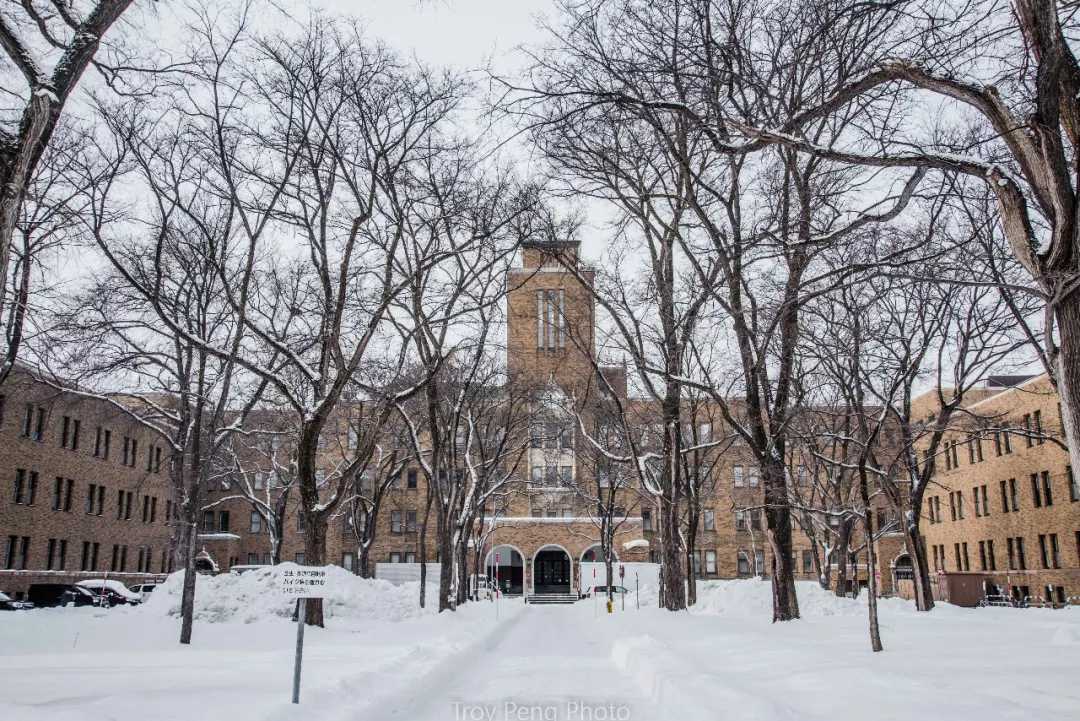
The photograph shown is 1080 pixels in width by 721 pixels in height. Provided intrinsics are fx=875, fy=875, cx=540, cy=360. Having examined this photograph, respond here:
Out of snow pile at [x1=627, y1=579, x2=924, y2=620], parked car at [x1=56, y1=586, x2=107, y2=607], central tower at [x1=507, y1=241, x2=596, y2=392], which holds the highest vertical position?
central tower at [x1=507, y1=241, x2=596, y2=392]

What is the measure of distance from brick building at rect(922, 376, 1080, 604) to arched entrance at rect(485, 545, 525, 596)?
34125 millimetres

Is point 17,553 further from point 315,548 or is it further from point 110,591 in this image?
point 315,548

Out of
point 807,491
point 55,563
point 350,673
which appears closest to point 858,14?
point 350,673

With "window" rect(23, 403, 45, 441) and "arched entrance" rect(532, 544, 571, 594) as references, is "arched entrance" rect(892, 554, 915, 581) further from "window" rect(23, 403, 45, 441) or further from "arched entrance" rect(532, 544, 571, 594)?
"window" rect(23, 403, 45, 441)

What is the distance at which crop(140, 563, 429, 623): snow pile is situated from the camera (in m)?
21.9

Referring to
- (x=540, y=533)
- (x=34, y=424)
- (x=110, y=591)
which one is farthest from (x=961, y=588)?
(x=34, y=424)

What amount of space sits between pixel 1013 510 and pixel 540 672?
145 ft

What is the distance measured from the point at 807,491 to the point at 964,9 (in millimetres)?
61658

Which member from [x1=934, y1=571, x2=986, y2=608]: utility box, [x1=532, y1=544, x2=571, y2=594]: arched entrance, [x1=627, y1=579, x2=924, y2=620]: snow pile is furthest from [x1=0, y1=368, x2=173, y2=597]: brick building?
[x1=934, y1=571, x2=986, y2=608]: utility box

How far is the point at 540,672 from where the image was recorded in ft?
45.8

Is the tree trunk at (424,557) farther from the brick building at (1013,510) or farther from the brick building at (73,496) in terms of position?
the brick building at (1013,510)

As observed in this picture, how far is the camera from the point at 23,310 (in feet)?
49.9

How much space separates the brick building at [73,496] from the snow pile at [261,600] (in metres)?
14.1

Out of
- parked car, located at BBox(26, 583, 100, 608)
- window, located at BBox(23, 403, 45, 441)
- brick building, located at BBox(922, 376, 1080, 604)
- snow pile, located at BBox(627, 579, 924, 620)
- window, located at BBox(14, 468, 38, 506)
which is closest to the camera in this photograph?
snow pile, located at BBox(627, 579, 924, 620)
